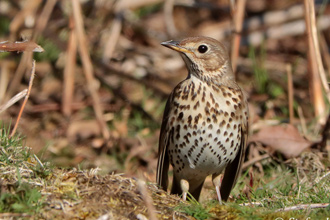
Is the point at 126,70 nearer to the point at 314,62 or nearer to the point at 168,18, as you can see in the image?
the point at 168,18

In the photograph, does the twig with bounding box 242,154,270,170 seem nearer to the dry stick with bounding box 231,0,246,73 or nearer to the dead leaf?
the dead leaf

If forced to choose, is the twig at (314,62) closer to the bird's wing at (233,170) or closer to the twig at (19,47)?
the bird's wing at (233,170)

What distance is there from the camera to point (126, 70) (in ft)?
27.3

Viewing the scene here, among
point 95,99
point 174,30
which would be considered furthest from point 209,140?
point 174,30

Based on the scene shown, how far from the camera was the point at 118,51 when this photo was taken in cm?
859

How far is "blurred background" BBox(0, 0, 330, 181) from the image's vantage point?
6.53 m

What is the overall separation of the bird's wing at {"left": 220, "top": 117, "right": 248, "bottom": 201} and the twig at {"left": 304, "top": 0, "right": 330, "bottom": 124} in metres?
1.24

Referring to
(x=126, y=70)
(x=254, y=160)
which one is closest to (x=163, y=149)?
(x=254, y=160)

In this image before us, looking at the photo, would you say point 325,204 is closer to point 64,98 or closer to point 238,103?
point 238,103

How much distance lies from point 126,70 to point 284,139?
3477 millimetres

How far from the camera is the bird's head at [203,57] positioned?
4434 millimetres

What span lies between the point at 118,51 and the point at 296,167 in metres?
4.31

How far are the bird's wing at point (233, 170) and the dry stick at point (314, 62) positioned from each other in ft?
4.08

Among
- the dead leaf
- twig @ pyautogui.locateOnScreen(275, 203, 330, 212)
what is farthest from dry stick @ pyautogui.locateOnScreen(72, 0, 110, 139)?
twig @ pyautogui.locateOnScreen(275, 203, 330, 212)
